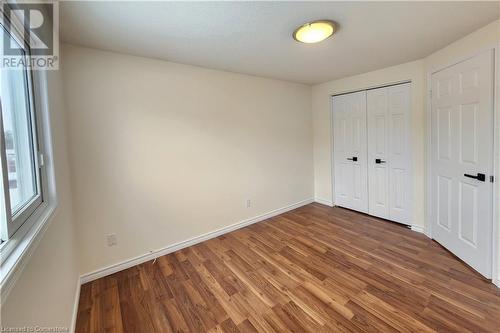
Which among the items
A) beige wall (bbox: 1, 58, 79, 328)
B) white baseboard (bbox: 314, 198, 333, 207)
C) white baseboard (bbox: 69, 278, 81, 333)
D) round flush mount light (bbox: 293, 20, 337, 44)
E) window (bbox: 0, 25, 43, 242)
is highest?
round flush mount light (bbox: 293, 20, 337, 44)

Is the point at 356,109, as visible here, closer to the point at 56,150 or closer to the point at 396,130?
the point at 396,130

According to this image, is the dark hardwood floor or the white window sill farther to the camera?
the dark hardwood floor

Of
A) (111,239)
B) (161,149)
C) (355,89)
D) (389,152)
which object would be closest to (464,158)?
(389,152)

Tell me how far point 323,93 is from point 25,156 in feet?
13.4

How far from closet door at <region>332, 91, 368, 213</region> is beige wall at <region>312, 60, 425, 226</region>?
0.13 meters

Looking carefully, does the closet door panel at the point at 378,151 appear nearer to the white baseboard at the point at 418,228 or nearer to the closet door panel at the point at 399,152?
the closet door panel at the point at 399,152

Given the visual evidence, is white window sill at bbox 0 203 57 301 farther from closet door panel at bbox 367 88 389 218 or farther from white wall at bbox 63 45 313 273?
closet door panel at bbox 367 88 389 218

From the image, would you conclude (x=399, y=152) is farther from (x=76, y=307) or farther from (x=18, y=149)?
(x=76, y=307)

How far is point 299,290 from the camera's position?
6.46 ft

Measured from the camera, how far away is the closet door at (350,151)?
365 cm

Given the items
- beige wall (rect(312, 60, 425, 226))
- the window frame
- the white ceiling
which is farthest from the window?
beige wall (rect(312, 60, 425, 226))

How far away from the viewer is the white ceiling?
162cm

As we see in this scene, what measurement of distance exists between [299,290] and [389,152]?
8.27 ft

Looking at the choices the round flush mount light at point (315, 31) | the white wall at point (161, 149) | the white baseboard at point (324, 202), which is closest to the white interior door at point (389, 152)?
the white baseboard at point (324, 202)
